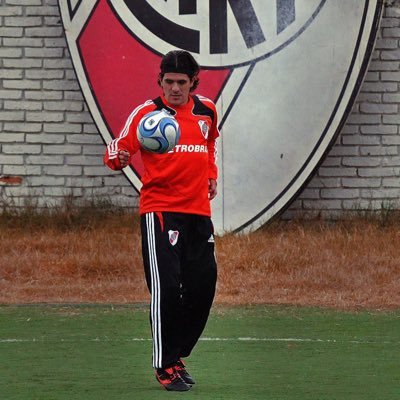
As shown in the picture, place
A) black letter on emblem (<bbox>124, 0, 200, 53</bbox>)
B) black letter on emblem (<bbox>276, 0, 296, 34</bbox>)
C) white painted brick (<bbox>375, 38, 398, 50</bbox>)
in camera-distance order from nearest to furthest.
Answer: black letter on emblem (<bbox>276, 0, 296, 34</bbox>), black letter on emblem (<bbox>124, 0, 200, 53</bbox>), white painted brick (<bbox>375, 38, 398, 50</bbox>)

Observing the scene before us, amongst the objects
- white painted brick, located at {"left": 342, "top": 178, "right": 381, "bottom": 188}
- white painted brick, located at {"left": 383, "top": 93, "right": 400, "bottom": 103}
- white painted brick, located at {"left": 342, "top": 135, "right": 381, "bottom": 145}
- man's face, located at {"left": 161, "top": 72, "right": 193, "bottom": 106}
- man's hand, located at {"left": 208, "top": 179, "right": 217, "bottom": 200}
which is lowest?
white painted brick, located at {"left": 342, "top": 178, "right": 381, "bottom": 188}

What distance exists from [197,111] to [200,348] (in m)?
1.53

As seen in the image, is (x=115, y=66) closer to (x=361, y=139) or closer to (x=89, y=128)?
(x=89, y=128)

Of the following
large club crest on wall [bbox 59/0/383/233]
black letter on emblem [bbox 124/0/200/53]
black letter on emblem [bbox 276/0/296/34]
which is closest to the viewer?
large club crest on wall [bbox 59/0/383/233]

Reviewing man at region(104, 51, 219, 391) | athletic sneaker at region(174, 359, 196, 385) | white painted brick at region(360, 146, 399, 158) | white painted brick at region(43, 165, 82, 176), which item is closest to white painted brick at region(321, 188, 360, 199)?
white painted brick at region(360, 146, 399, 158)

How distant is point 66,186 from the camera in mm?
11430

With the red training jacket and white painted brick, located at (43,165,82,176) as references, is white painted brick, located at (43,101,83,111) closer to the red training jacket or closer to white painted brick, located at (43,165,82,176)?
A: white painted brick, located at (43,165,82,176)

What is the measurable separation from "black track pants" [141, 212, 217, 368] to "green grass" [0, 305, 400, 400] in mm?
202

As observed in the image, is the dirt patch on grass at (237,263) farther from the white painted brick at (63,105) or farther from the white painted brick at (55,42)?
the white painted brick at (55,42)

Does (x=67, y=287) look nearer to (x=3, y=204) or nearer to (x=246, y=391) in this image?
(x=3, y=204)

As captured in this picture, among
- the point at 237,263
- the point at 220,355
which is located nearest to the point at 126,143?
the point at 220,355

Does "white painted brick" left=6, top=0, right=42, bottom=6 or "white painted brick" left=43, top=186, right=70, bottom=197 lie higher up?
"white painted brick" left=6, top=0, right=42, bottom=6

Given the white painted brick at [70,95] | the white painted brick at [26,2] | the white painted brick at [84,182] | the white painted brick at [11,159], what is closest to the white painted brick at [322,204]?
the white painted brick at [84,182]

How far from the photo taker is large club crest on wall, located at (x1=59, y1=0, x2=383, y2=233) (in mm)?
10672
